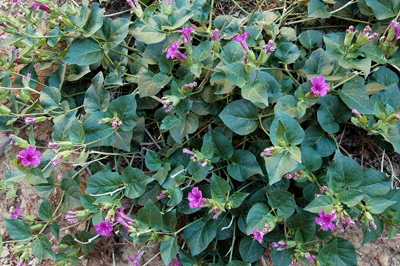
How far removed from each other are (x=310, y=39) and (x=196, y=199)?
119 cm

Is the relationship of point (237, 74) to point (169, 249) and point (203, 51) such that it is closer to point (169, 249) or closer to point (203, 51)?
point (203, 51)

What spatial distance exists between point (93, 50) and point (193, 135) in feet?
2.53

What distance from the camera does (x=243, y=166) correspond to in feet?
5.28

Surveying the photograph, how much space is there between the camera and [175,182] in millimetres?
1617

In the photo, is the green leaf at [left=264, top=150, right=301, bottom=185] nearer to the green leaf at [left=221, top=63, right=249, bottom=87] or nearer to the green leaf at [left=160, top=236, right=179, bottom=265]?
the green leaf at [left=221, top=63, right=249, bottom=87]

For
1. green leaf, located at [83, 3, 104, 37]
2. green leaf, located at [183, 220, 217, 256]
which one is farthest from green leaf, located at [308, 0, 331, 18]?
green leaf, located at [183, 220, 217, 256]

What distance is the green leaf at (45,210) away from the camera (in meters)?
1.71

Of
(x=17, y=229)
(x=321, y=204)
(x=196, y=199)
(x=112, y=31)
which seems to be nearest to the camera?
(x=321, y=204)

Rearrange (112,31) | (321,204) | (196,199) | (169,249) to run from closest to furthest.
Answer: (321,204) < (196,199) < (169,249) < (112,31)

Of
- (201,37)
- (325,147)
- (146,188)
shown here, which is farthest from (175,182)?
(201,37)

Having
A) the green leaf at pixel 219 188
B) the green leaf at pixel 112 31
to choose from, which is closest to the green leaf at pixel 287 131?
the green leaf at pixel 219 188

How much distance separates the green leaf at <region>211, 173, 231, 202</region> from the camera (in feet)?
4.86

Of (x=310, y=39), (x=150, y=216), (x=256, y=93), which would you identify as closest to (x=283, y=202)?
(x=256, y=93)

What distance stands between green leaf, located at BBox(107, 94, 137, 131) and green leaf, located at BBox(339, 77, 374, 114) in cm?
111
